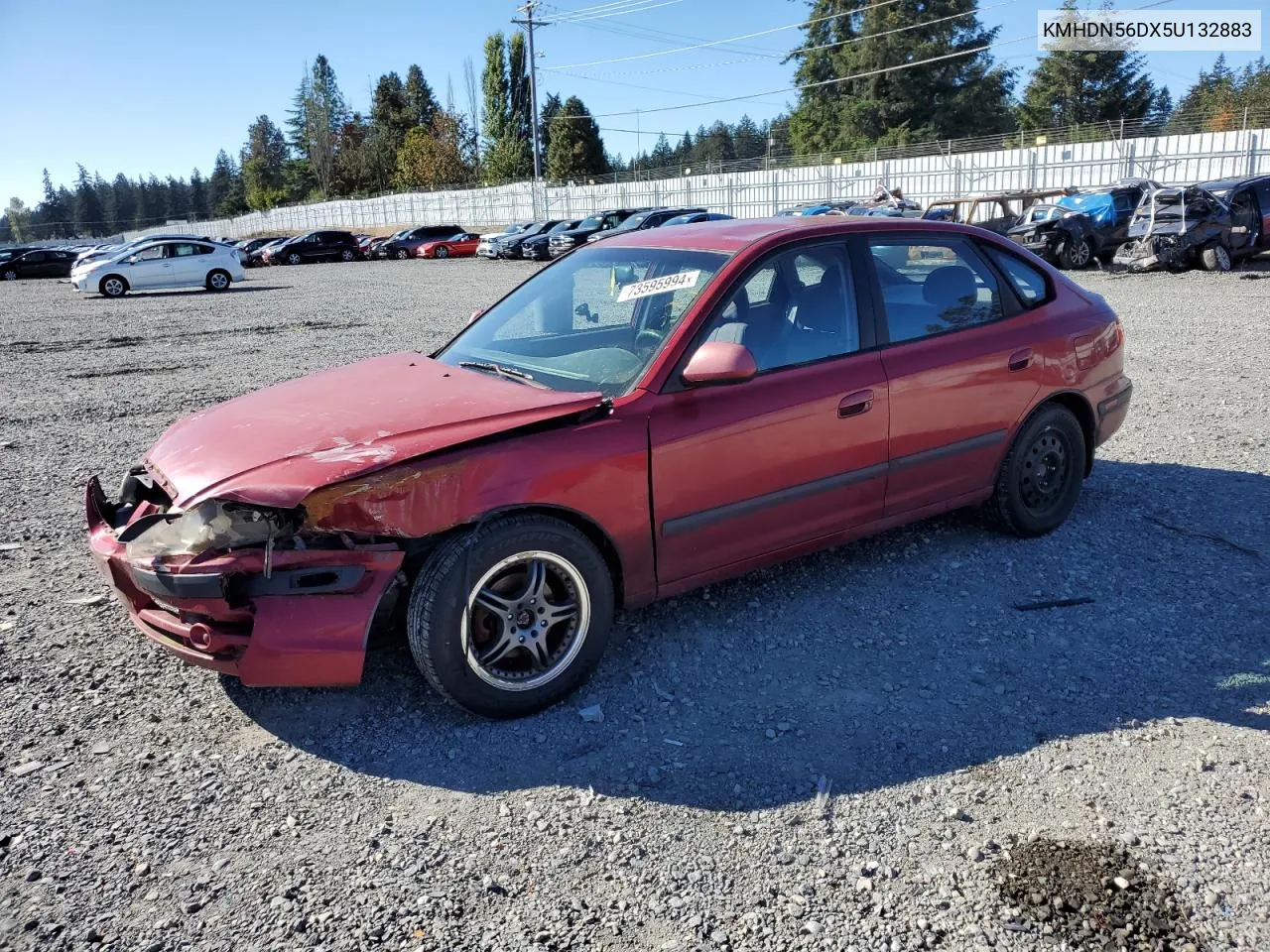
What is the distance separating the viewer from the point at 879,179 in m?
37.7

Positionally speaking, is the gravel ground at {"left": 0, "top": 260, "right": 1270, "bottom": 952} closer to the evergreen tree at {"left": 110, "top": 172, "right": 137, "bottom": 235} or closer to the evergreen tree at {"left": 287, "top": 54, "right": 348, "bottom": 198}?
the evergreen tree at {"left": 287, "top": 54, "right": 348, "bottom": 198}

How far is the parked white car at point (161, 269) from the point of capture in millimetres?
24938

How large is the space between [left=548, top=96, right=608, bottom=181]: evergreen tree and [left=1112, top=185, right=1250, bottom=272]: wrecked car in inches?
2171

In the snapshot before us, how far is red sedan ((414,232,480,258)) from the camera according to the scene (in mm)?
40969

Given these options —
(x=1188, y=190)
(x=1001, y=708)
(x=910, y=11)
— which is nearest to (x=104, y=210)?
(x=910, y=11)

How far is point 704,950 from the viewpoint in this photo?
7.51 feet

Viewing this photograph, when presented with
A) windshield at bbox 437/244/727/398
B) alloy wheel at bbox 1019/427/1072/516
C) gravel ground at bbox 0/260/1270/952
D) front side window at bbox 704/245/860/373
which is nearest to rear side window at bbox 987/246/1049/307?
alloy wheel at bbox 1019/427/1072/516

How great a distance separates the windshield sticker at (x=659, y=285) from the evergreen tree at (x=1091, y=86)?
6474cm

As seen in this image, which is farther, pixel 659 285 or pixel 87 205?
pixel 87 205

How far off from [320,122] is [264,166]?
16587 millimetres

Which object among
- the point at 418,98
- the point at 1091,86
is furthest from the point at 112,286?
the point at 418,98

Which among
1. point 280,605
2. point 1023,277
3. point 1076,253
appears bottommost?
point 280,605

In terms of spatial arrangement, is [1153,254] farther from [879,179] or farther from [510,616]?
[879,179]

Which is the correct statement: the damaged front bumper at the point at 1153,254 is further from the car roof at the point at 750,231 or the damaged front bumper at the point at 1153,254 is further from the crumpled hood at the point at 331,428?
the crumpled hood at the point at 331,428
